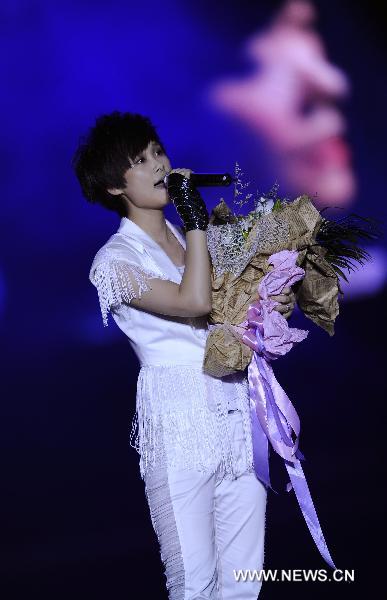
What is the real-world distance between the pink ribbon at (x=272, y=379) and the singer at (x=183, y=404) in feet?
0.13

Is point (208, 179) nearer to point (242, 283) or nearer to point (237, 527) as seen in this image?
point (242, 283)

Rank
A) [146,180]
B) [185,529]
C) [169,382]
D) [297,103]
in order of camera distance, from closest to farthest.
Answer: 1. [185,529]
2. [169,382]
3. [146,180]
4. [297,103]

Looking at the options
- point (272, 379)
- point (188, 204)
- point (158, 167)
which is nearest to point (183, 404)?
point (272, 379)

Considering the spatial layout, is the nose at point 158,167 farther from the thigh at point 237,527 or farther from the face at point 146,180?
the thigh at point 237,527

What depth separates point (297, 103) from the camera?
4176 millimetres

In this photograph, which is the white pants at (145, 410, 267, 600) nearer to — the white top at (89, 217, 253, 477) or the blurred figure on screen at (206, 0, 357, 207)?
the white top at (89, 217, 253, 477)

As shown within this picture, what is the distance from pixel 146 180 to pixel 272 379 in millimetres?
549

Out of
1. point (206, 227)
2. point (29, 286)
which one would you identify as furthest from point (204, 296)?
point (29, 286)

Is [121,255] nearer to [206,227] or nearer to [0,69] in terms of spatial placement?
[206,227]

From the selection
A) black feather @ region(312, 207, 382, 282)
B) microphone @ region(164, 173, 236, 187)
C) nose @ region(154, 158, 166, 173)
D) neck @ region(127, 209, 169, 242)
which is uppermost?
nose @ region(154, 158, 166, 173)

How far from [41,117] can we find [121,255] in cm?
163

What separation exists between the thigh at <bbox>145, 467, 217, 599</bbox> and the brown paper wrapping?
9.7 inches

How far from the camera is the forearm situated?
84.0 inches

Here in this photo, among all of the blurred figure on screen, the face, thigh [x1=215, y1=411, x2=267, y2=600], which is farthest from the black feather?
the blurred figure on screen
